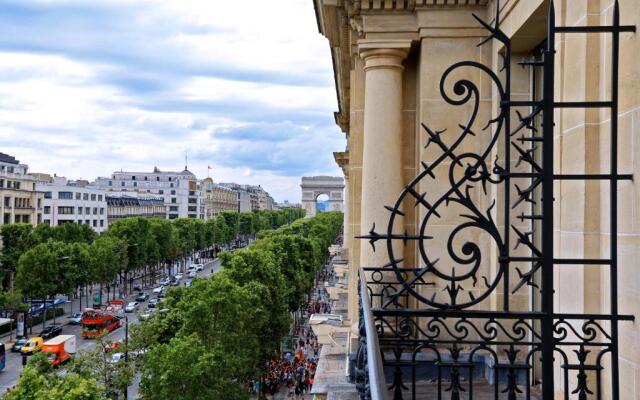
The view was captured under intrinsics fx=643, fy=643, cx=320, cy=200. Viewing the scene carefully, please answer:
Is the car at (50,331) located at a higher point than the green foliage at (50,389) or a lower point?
lower

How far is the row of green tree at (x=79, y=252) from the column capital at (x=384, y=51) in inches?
2010

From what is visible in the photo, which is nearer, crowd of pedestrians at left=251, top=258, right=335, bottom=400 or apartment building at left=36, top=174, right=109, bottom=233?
crowd of pedestrians at left=251, top=258, right=335, bottom=400

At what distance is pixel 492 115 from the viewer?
33.2 ft

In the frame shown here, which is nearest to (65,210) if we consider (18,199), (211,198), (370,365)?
(18,199)

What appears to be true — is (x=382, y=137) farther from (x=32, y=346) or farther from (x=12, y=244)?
(x=12, y=244)

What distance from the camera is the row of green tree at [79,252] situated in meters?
55.1

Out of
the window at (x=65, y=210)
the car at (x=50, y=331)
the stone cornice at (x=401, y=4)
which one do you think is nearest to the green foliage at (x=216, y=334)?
the stone cornice at (x=401, y=4)

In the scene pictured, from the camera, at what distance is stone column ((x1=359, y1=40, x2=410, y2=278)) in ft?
34.5

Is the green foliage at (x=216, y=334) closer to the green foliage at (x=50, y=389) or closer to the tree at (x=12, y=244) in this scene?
the green foliage at (x=50, y=389)

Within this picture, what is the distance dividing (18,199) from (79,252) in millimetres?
28366

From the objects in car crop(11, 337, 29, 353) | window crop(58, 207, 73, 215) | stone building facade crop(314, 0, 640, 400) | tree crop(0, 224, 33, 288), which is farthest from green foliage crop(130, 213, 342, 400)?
window crop(58, 207, 73, 215)

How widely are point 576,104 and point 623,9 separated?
1111 millimetres

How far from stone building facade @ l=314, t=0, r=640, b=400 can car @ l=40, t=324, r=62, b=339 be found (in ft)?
142

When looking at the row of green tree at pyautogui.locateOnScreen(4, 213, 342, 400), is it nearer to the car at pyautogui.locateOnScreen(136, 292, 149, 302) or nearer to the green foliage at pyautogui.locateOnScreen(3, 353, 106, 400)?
the green foliage at pyautogui.locateOnScreen(3, 353, 106, 400)
